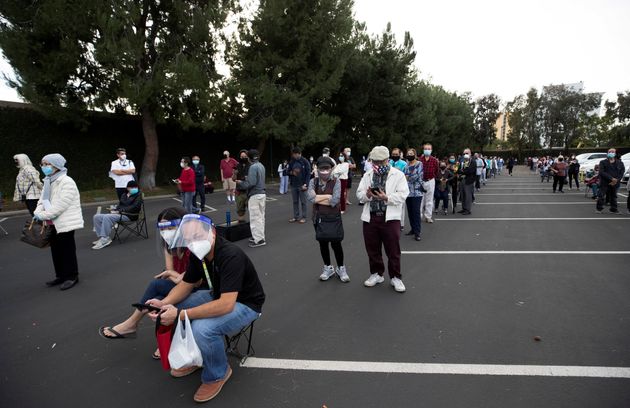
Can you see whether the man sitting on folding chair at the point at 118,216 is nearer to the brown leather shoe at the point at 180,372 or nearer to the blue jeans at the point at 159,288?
the blue jeans at the point at 159,288

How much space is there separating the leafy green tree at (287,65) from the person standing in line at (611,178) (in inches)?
581

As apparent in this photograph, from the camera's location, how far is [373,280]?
202 inches

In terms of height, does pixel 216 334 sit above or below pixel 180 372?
above

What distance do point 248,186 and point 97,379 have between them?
195 inches

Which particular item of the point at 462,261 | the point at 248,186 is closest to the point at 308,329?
the point at 462,261

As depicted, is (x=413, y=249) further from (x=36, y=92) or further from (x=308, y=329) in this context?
(x=36, y=92)

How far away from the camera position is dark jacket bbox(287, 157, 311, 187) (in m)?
9.93

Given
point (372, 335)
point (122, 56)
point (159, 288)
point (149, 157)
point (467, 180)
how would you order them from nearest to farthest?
1. point (159, 288)
2. point (372, 335)
3. point (467, 180)
4. point (122, 56)
5. point (149, 157)

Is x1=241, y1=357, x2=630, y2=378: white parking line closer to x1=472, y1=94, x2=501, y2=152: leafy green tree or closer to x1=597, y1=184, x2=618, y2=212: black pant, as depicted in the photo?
x1=597, y1=184, x2=618, y2=212: black pant

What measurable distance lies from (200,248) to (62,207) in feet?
11.2

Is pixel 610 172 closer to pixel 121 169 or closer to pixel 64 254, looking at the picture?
pixel 64 254

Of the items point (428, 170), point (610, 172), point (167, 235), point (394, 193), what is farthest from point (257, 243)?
point (610, 172)

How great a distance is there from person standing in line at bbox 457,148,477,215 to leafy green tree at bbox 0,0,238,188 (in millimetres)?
12137

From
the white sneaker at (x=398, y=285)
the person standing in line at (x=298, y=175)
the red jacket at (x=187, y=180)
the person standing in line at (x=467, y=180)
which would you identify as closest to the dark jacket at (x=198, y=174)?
the red jacket at (x=187, y=180)
